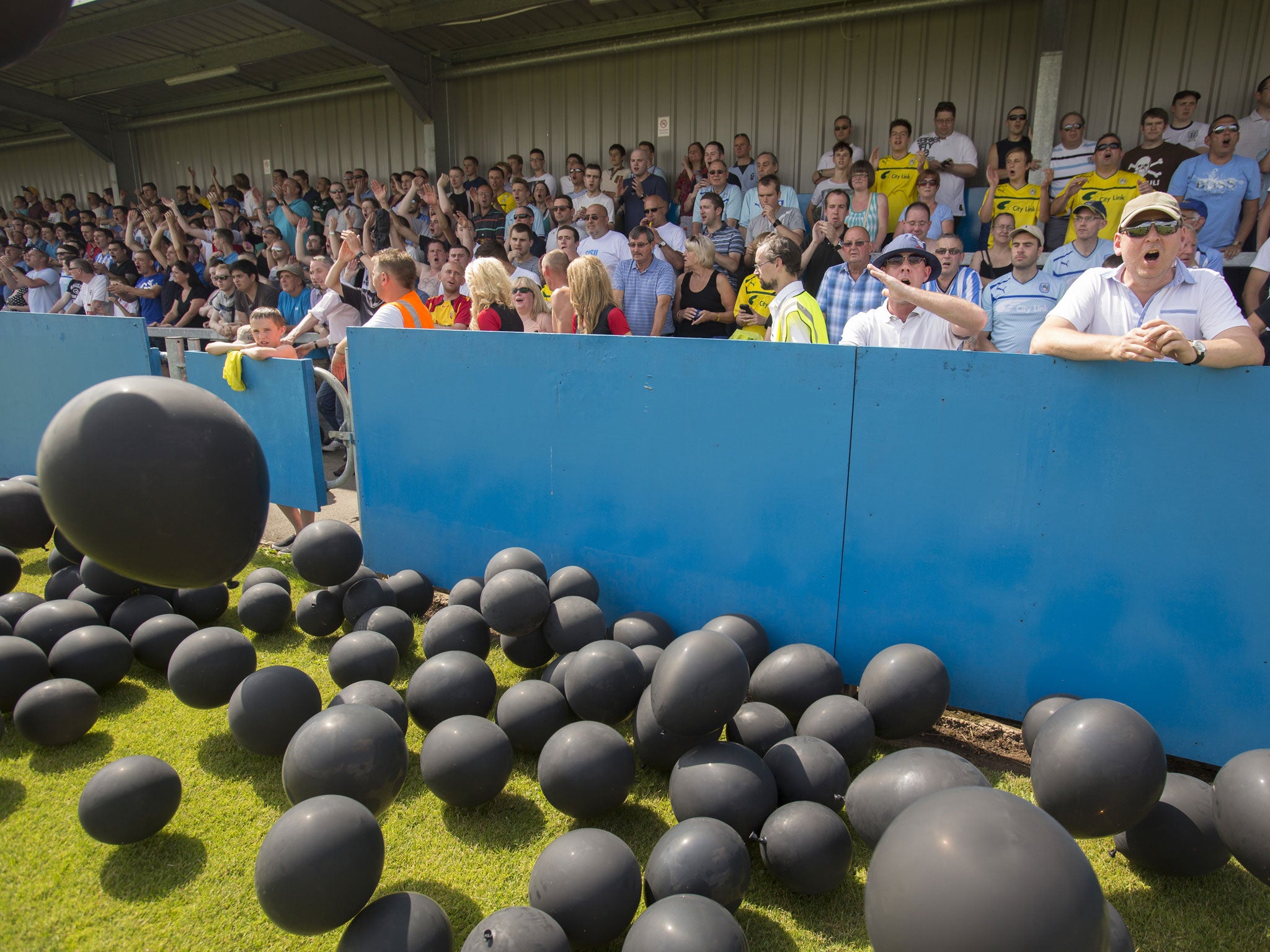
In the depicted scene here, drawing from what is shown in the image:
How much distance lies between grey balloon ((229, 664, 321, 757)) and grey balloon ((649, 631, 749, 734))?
5.37 ft

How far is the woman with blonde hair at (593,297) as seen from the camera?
17.8 feet

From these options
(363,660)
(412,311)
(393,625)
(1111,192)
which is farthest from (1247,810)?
(1111,192)

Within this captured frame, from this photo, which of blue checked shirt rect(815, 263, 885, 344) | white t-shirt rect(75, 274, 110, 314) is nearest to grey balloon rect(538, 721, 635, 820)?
blue checked shirt rect(815, 263, 885, 344)

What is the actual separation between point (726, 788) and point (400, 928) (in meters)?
1.18

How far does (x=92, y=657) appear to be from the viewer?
4.10 m

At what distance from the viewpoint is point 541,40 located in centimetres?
1297

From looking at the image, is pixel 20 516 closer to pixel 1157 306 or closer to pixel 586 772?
pixel 586 772

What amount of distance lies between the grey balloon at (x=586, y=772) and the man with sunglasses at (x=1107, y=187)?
7.17m

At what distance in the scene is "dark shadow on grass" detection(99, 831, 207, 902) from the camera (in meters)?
2.89

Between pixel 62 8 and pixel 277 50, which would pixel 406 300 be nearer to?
pixel 62 8

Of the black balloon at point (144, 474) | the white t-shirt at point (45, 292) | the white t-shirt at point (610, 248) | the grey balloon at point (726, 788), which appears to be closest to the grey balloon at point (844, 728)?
the grey balloon at point (726, 788)

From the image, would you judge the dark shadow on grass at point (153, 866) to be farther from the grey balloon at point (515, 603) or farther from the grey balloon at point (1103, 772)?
the grey balloon at point (1103, 772)

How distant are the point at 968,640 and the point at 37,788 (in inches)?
169

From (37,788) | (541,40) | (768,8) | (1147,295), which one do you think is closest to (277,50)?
(541,40)
